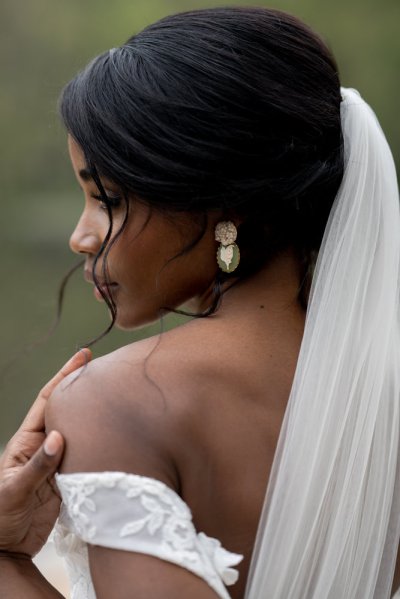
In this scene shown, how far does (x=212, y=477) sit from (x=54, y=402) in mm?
300

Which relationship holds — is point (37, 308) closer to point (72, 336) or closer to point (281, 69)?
point (72, 336)

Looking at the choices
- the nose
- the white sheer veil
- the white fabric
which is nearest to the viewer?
the white fabric

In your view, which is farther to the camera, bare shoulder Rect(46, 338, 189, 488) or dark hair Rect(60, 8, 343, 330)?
dark hair Rect(60, 8, 343, 330)

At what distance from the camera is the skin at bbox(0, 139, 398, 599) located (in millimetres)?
1661

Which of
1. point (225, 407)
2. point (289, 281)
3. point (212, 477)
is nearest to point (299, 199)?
point (289, 281)

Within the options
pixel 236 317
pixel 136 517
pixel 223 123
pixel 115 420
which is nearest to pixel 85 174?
pixel 223 123

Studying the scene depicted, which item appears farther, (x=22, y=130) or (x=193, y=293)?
(x=22, y=130)

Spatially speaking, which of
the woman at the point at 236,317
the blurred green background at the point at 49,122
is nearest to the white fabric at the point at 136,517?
the woman at the point at 236,317

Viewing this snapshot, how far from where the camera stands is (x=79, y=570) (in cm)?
190

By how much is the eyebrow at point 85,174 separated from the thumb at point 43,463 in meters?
0.52

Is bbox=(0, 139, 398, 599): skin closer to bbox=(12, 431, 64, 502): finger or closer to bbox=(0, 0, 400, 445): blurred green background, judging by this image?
bbox=(12, 431, 64, 502): finger

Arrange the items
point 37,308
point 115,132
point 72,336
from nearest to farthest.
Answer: point 115,132 < point 72,336 < point 37,308

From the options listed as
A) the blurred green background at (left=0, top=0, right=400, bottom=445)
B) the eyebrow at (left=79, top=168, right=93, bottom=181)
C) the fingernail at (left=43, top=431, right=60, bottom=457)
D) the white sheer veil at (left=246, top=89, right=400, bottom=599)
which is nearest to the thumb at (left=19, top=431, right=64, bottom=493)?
the fingernail at (left=43, top=431, right=60, bottom=457)

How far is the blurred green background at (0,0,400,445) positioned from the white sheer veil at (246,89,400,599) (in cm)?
624
